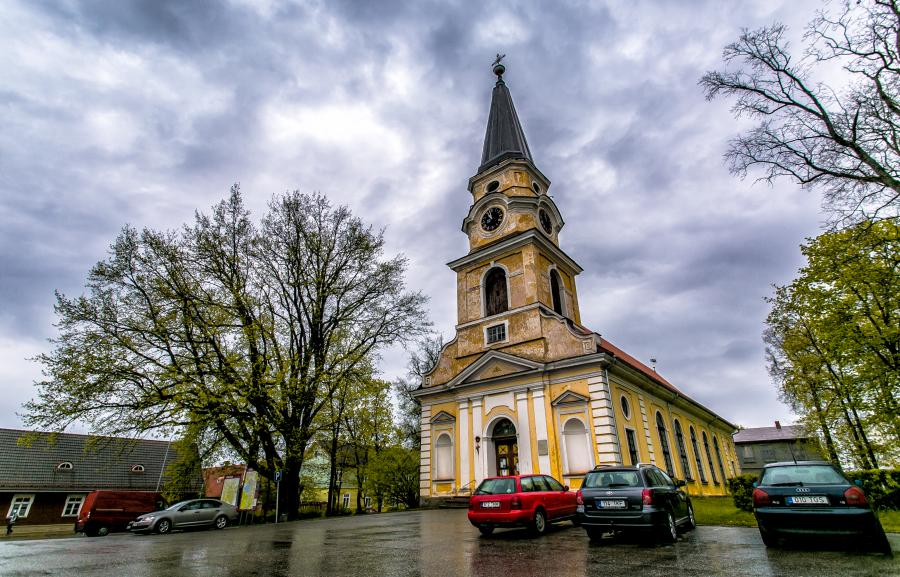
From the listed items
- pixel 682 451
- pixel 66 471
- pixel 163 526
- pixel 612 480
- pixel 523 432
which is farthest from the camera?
pixel 66 471

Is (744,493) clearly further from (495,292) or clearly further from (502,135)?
(502,135)

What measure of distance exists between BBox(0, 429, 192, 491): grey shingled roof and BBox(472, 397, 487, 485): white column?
23.3m

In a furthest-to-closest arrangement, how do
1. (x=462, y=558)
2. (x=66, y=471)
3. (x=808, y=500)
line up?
1. (x=66, y=471)
2. (x=462, y=558)
3. (x=808, y=500)

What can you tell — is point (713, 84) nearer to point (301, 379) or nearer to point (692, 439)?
point (301, 379)

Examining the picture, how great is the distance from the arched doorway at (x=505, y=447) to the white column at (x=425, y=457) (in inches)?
149

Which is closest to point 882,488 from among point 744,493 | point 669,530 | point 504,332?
point 744,493

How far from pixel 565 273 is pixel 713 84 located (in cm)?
1374

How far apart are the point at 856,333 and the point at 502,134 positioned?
2132 centimetres

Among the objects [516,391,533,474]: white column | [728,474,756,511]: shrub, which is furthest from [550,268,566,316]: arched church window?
[728,474,756,511]: shrub

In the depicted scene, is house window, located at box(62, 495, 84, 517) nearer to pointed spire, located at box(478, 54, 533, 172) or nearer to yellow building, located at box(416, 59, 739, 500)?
yellow building, located at box(416, 59, 739, 500)

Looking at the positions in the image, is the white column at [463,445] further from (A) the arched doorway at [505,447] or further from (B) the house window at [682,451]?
(B) the house window at [682,451]

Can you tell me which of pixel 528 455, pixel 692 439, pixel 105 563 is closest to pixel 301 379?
pixel 528 455

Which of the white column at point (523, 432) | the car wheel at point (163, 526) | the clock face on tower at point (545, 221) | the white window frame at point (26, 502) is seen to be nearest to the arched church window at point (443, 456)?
the white column at point (523, 432)

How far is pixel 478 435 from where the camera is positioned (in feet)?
70.0
